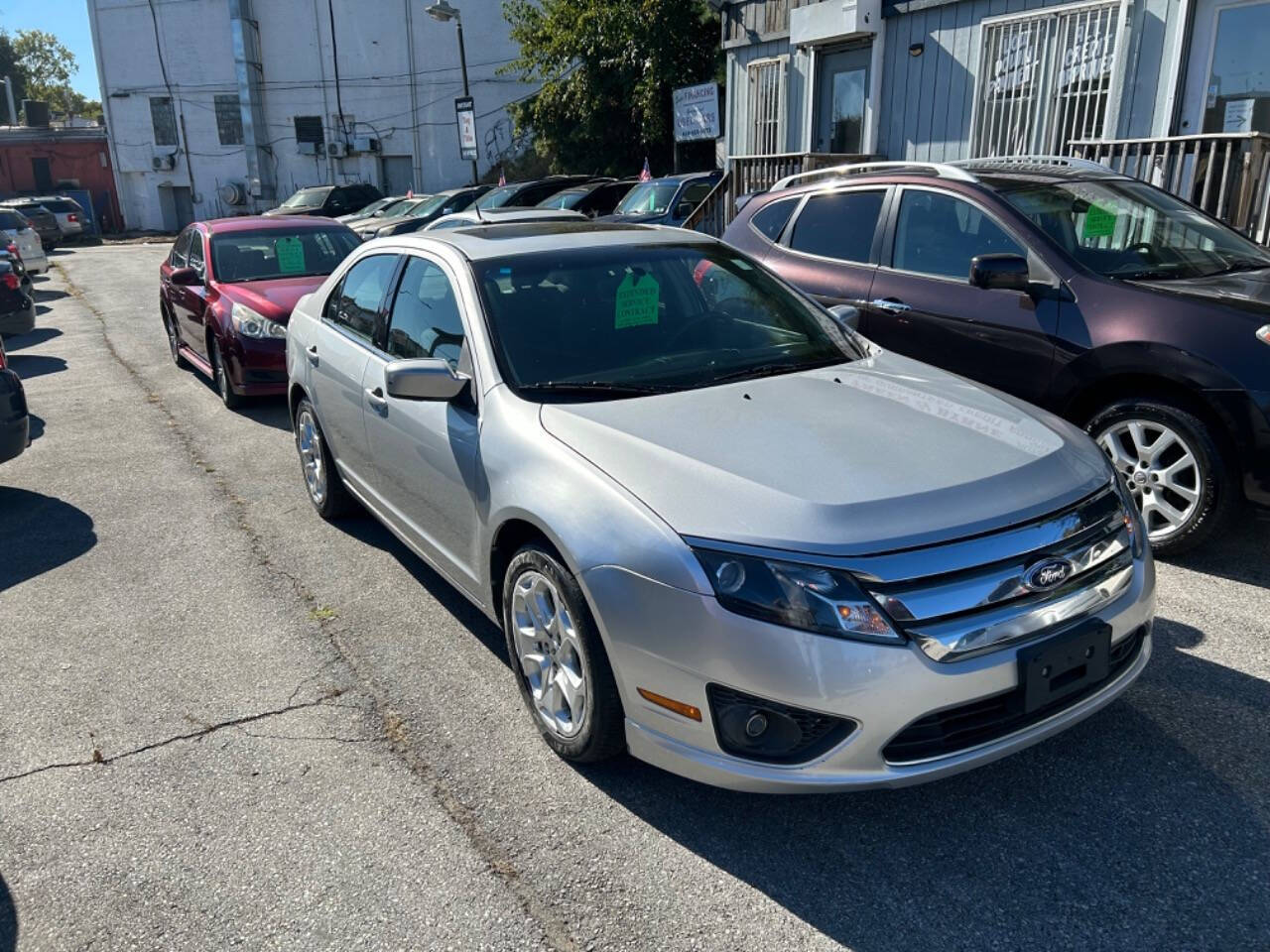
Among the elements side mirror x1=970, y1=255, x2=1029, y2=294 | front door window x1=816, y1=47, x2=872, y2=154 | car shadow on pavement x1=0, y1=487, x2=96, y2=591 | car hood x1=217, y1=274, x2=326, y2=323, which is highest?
front door window x1=816, y1=47, x2=872, y2=154

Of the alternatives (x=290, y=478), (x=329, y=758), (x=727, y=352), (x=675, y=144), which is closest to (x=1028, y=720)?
(x=727, y=352)

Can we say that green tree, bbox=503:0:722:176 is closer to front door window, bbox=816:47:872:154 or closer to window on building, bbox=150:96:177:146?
front door window, bbox=816:47:872:154

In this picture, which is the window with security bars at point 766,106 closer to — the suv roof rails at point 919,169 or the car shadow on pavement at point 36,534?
the suv roof rails at point 919,169

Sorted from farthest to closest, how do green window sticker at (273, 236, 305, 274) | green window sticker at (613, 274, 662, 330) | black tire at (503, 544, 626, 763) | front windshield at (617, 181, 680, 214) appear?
front windshield at (617, 181, 680, 214) < green window sticker at (273, 236, 305, 274) < green window sticker at (613, 274, 662, 330) < black tire at (503, 544, 626, 763)

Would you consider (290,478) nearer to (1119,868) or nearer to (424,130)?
(1119,868)

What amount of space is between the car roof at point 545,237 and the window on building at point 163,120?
40.4 metres

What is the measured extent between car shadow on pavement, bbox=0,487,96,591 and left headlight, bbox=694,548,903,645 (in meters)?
4.00

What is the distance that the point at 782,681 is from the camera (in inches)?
96.2

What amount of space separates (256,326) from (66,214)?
3199 centimetres

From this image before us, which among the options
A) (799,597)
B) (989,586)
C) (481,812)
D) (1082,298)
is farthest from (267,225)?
(989,586)

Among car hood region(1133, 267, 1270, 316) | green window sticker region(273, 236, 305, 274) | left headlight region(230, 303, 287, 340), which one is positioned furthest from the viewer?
green window sticker region(273, 236, 305, 274)

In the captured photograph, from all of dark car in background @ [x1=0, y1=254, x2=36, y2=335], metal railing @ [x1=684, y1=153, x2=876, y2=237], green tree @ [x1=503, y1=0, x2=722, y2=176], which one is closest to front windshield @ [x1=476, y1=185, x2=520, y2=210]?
green tree @ [x1=503, y1=0, x2=722, y2=176]

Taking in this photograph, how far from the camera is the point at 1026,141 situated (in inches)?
391

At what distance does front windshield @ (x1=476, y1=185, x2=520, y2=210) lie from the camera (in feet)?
59.6
